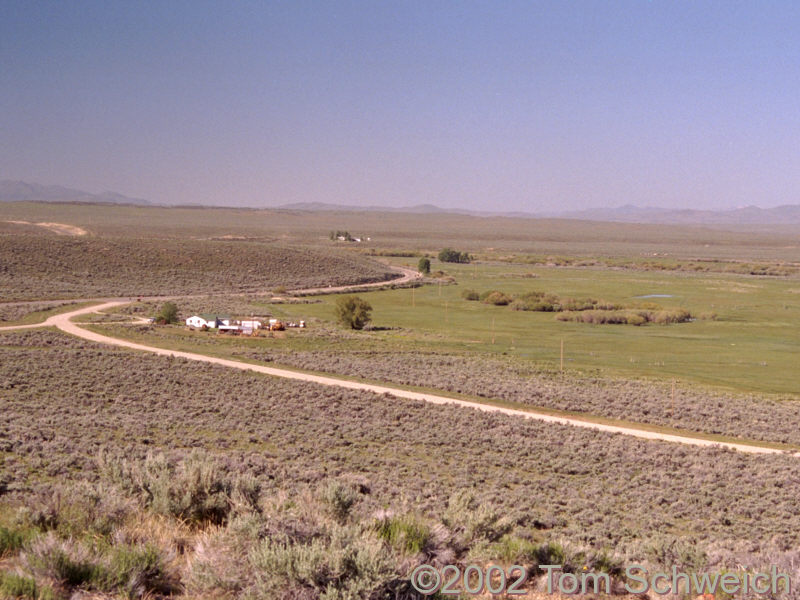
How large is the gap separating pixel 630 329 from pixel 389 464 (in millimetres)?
42057

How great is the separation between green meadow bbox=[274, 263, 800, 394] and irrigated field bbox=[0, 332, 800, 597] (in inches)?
656

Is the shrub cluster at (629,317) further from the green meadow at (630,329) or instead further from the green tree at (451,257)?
the green tree at (451,257)

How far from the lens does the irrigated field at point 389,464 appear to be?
1160cm

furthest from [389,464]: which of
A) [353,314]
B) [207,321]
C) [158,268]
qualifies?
[158,268]

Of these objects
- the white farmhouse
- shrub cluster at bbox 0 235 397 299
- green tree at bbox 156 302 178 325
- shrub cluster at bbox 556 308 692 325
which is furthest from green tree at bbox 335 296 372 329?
shrub cluster at bbox 0 235 397 299

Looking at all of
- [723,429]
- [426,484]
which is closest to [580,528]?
[426,484]

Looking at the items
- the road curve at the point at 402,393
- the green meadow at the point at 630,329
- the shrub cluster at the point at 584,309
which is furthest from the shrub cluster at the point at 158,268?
the road curve at the point at 402,393

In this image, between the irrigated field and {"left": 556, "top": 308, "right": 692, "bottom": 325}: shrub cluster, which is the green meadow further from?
the irrigated field

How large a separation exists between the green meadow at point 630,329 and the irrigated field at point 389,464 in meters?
16.7

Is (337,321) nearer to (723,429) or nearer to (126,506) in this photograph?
(723,429)

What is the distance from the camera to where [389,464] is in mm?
20359

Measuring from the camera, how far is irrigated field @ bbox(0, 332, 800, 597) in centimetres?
1160

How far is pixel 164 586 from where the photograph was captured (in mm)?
7223

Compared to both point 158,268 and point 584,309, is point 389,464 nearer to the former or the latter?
point 584,309
